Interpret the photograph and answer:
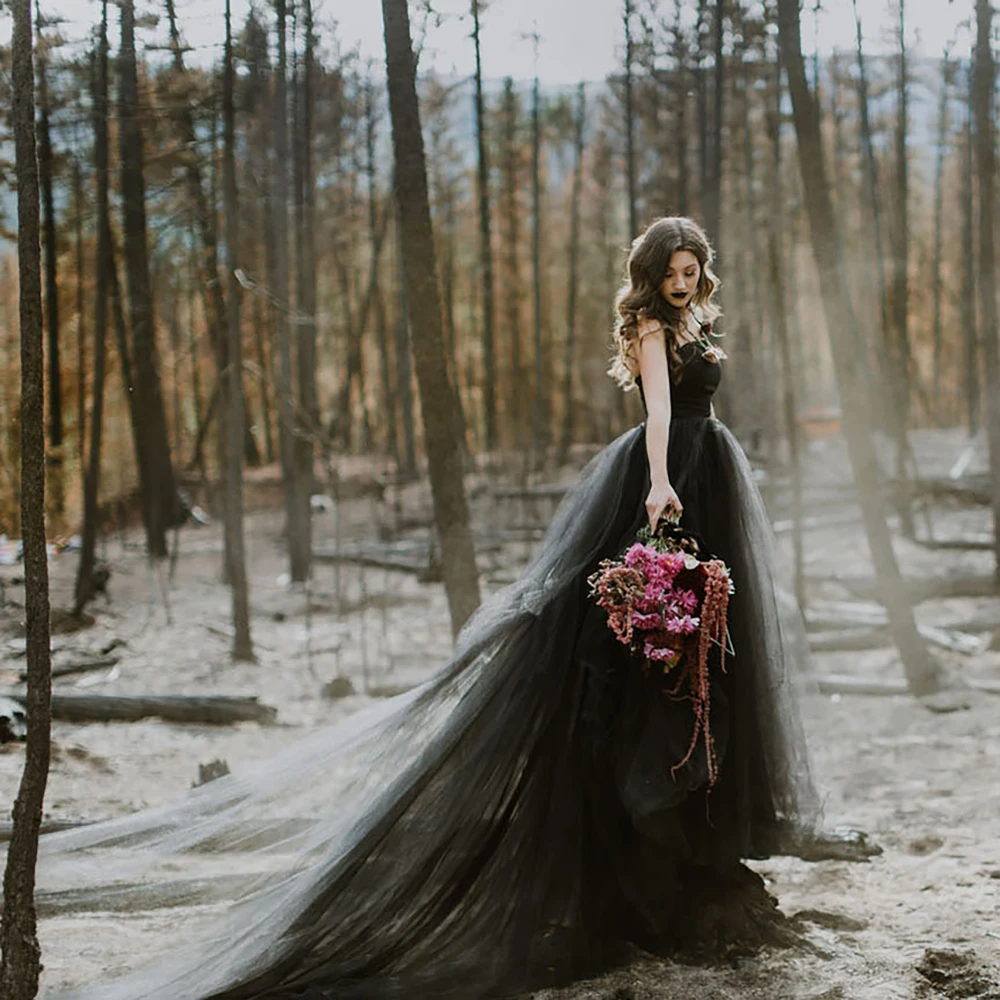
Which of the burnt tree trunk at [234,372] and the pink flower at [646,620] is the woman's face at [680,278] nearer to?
the pink flower at [646,620]

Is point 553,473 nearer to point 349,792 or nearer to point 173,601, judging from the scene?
point 173,601

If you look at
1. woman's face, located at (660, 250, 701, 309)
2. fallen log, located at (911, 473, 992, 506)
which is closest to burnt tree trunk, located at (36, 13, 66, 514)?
woman's face, located at (660, 250, 701, 309)

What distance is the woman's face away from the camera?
12.3ft

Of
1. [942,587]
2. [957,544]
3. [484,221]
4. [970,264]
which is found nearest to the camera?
[942,587]

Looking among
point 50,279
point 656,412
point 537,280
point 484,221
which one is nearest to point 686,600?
point 656,412

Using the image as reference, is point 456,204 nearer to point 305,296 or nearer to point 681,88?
point 305,296

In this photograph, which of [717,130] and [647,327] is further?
[717,130]

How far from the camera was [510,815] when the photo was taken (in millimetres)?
3594

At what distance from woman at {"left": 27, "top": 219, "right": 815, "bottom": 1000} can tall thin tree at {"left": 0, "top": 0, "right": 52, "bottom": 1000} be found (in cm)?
25

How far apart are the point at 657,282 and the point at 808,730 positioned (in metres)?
1.64

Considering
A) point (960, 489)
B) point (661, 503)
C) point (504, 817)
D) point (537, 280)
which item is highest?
point (537, 280)

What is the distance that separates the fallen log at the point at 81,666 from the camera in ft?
28.9

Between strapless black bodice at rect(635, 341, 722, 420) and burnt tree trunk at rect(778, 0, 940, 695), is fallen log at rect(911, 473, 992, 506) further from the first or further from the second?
strapless black bodice at rect(635, 341, 722, 420)

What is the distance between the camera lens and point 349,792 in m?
3.74
